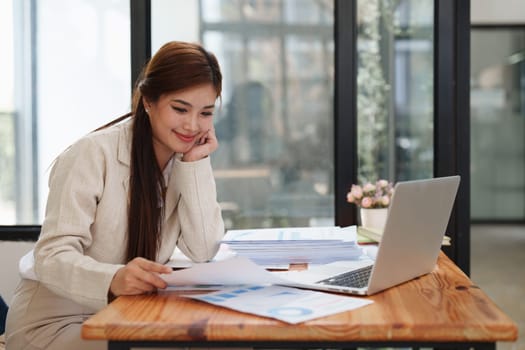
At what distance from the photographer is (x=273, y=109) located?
9.23ft

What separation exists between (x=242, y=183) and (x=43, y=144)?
31.3 inches

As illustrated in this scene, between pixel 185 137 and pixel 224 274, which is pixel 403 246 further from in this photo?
pixel 185 137

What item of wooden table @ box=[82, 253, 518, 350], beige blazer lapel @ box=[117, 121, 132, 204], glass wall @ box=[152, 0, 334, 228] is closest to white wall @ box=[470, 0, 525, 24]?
glass wall @ box=[152, 0, 334, 228]

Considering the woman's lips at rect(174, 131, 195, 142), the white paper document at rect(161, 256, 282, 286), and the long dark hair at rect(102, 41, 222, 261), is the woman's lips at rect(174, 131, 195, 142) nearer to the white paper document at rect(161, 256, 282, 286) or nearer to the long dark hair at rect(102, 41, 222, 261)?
the long dark hair at rect(102, 41, 222, 261)

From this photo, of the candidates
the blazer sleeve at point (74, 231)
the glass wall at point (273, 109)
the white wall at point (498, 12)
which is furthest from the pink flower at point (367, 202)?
the white wall at point (498, 12)

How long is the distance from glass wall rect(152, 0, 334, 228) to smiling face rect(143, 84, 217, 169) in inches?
39.7

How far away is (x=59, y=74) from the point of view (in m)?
2.66

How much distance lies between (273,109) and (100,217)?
1324 mm

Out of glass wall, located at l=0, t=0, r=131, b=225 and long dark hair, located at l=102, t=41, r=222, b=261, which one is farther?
glass wall, located at l=0, t=0, r=131, b=225

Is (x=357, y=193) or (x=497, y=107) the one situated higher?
(x=497, y=107)

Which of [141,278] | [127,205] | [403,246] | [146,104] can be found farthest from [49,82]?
[403,246]

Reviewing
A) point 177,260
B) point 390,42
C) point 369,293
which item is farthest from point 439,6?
point 369,293

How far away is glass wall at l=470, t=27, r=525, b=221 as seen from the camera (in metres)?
7.99

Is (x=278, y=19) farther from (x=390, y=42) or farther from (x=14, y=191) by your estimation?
(x=14, y=191)
